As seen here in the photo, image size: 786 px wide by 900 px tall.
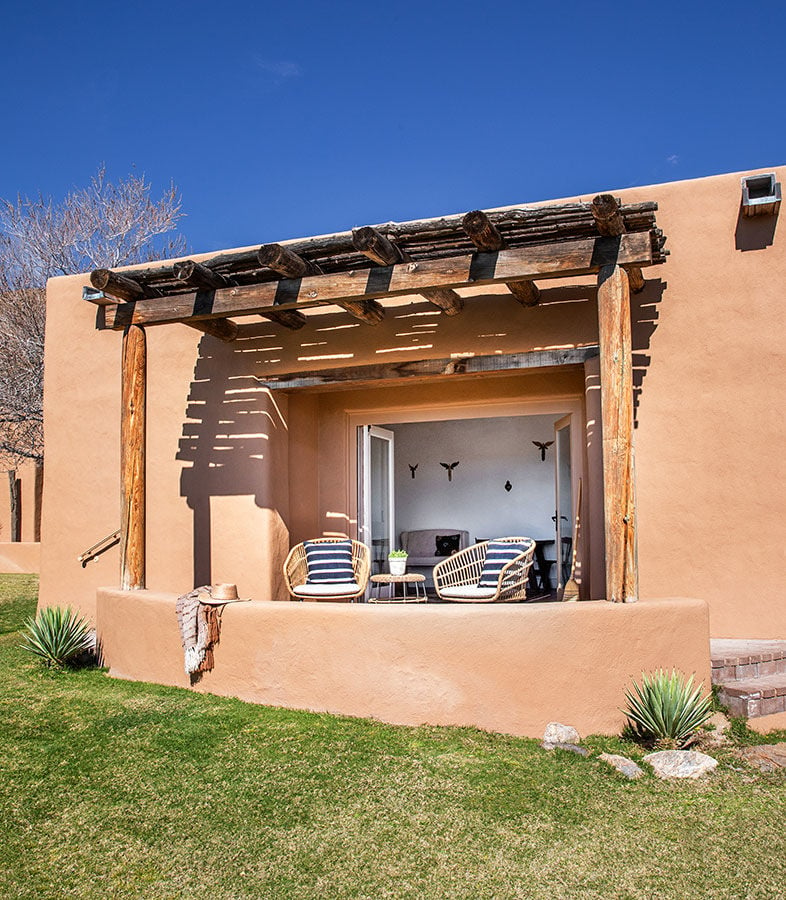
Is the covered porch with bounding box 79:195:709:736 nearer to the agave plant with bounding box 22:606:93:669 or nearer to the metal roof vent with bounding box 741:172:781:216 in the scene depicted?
the agave plant with bounding box 22:606:93:669

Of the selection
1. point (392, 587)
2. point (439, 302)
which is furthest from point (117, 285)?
point (392, 587)

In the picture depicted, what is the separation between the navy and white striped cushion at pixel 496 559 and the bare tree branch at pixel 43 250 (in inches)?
411

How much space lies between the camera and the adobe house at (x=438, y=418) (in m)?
5.85

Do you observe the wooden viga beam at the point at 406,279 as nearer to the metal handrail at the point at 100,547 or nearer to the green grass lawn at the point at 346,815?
the metal handrail at the point at 100,547

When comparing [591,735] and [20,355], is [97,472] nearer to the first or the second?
[591,735]

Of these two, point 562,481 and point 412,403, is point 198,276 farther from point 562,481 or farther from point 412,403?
point 562,481

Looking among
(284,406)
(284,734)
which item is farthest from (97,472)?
(284,734)

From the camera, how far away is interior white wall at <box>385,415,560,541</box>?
541 inches

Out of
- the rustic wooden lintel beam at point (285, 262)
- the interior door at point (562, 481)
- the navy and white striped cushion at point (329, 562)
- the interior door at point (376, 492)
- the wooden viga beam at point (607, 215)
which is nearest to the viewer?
the wooden viga beam at point (607, 215)

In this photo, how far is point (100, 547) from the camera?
910 centimetres

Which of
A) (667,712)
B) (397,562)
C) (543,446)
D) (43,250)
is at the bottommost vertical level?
(667,712)

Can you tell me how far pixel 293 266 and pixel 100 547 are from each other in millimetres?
4306

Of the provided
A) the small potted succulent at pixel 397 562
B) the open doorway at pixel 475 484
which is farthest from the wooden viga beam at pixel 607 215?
the open doorway at pixel 475 484

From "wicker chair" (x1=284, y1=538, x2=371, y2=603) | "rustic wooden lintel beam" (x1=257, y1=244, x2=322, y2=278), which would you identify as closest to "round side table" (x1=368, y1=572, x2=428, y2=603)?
"wicker chair" (x1=284, y1=538, x2=371, y2=603)
